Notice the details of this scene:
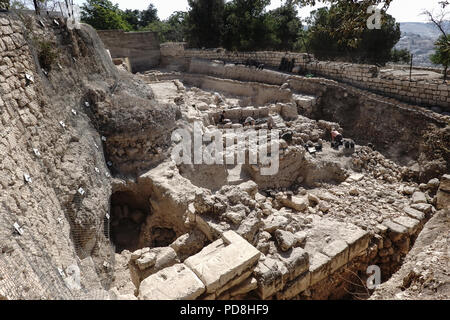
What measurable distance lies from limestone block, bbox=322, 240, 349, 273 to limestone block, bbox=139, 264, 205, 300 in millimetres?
2596

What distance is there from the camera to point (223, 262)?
13.1 ft

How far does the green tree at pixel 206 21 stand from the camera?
21750 mm

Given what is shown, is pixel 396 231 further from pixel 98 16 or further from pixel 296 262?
pixel 98 16

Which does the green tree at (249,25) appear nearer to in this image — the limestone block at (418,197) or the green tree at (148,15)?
the limestone block at (418,197)

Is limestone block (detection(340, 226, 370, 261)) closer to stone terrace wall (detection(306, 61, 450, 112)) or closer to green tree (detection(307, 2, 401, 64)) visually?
stone terrace wall (detection(306, 61, 450, 112))

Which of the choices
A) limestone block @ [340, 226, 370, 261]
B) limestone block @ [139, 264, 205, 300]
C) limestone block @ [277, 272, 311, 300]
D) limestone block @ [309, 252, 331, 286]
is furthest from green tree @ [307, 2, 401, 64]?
limestone block @ [139, 264, 205, 300]

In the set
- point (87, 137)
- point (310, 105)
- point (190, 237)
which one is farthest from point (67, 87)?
point (310, 105)

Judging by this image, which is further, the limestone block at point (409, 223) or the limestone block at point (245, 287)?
the limestone block at point (409, 223)

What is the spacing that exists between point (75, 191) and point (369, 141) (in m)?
9.84

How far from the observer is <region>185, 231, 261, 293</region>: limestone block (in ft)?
12.5

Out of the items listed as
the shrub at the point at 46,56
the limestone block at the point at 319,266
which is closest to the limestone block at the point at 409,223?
the limestone block at the point at 319,266

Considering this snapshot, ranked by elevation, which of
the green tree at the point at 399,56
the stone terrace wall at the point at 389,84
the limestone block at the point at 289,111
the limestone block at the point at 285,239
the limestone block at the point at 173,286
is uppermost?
the green tree at the point at 399,56

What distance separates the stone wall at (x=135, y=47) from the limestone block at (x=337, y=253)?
19077 millimetres
